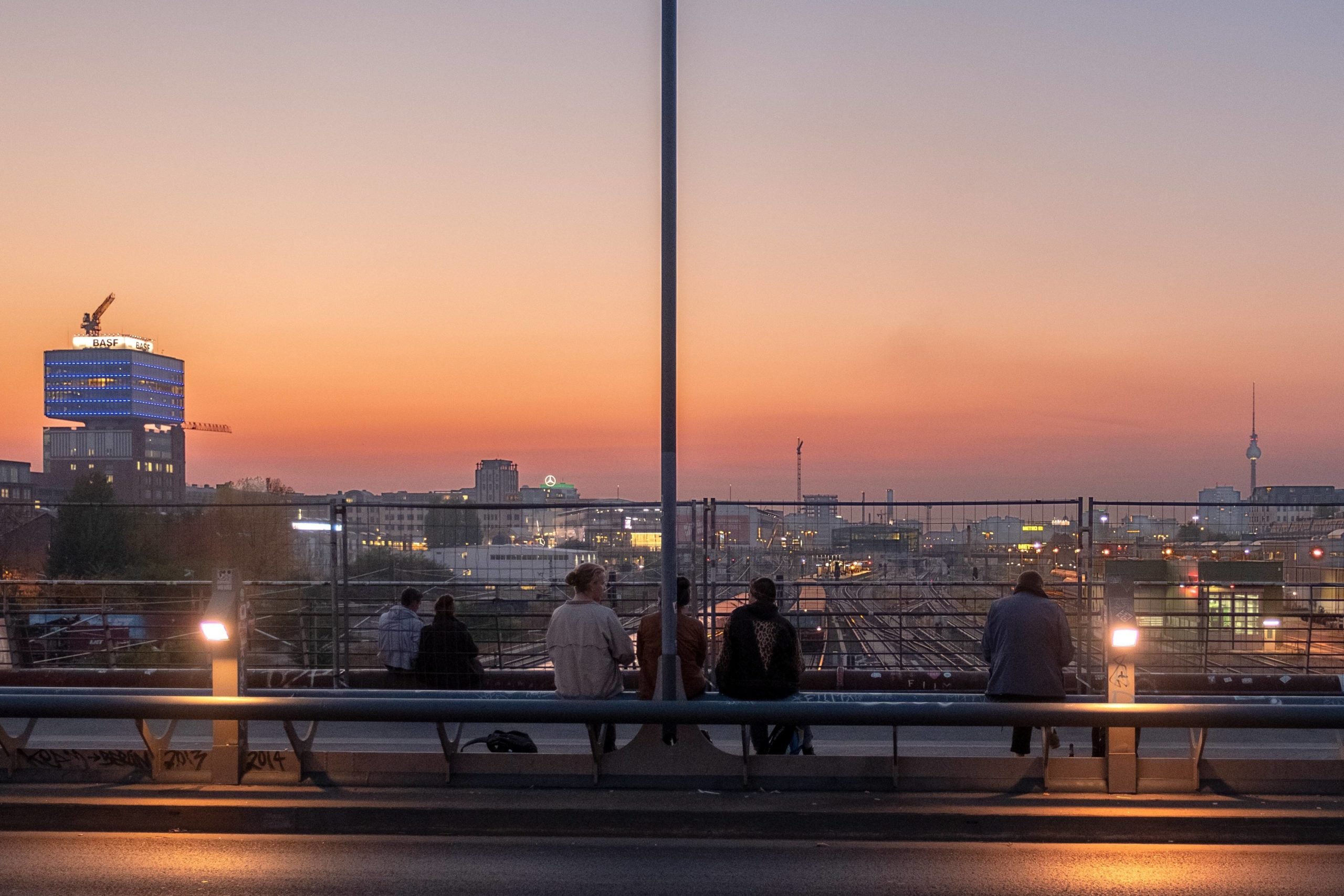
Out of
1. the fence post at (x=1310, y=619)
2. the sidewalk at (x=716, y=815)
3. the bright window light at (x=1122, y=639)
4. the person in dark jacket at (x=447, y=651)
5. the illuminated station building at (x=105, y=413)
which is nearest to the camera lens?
the sidewalk at (x=716, y=815)

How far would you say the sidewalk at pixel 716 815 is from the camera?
7.67 metres

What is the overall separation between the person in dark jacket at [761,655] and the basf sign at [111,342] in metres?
184

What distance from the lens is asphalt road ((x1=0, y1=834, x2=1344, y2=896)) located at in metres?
6.77

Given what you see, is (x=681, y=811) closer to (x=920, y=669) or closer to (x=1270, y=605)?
(x=920, y=669)

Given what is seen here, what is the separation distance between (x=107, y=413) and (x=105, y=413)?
211 millimetres

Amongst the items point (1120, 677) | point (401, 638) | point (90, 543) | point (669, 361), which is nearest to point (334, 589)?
point (401, 638)

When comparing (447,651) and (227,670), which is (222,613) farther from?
(447,651)

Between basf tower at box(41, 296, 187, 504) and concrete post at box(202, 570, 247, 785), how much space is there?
578ft

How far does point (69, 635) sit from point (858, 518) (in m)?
13.2

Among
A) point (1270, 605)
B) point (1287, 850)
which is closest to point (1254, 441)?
point (1270, 605)

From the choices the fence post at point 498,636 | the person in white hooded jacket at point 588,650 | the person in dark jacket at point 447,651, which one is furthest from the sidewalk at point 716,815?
the fence post at point 498,636

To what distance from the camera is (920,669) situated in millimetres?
14383

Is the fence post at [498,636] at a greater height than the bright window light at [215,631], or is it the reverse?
the bright window light at [215,631]

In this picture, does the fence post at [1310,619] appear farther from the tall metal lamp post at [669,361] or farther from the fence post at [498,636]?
the fence post at [498,636]
